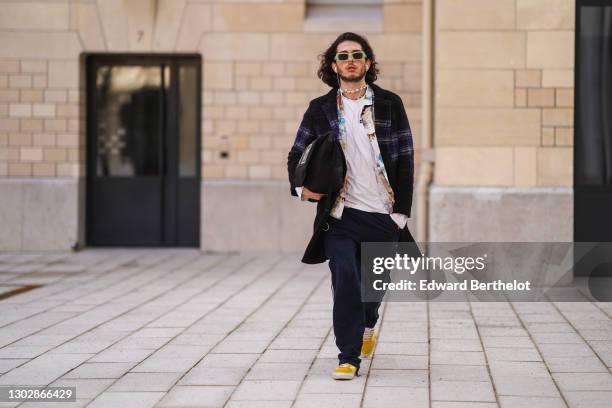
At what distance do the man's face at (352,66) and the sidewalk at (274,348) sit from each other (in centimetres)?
170

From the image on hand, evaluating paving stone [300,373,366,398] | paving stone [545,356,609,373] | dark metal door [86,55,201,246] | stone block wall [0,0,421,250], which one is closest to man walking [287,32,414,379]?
paving stone [300,373,366,398]

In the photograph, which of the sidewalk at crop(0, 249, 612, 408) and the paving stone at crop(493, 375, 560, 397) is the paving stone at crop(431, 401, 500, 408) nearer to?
the sidewalk at crop(0, 249, 612, 408)

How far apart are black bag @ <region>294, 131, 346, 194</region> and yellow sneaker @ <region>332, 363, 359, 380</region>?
38.2 inches

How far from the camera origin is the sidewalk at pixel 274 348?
482 centimetres

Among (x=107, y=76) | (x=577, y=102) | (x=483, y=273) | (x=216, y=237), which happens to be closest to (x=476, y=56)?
(x=577, y=102)

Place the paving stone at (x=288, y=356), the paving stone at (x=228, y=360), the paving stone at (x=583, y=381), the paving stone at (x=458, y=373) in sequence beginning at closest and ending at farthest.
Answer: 1. the paving stone at (x=583, y=381)
2. the paving stone at (x=458, y=373)
3. the paving stone at (x=228, y=360)
4. the paving stone at (x=288, y=356)

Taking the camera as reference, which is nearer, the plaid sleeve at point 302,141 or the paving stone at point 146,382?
the paving stone at point 146,382

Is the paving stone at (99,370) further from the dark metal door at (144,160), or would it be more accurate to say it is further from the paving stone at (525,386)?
the dark metal door at (144,160)

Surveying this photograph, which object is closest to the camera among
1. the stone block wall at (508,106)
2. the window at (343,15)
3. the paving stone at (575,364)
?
the paving stone at (575,364)

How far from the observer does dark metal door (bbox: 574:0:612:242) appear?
918 centimetres

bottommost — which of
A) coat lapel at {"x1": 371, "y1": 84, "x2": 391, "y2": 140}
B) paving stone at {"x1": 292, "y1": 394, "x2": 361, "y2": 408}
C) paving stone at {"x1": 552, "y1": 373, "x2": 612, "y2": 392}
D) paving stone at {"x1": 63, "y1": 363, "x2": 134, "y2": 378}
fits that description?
paving stone at {"x1": 63, "y1": 363, "x2": 134, "y2": 378}

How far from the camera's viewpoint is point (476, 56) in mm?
8992

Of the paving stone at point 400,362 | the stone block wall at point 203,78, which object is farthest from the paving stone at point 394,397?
the stone block wall at point 203,78

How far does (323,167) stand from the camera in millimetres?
5035
